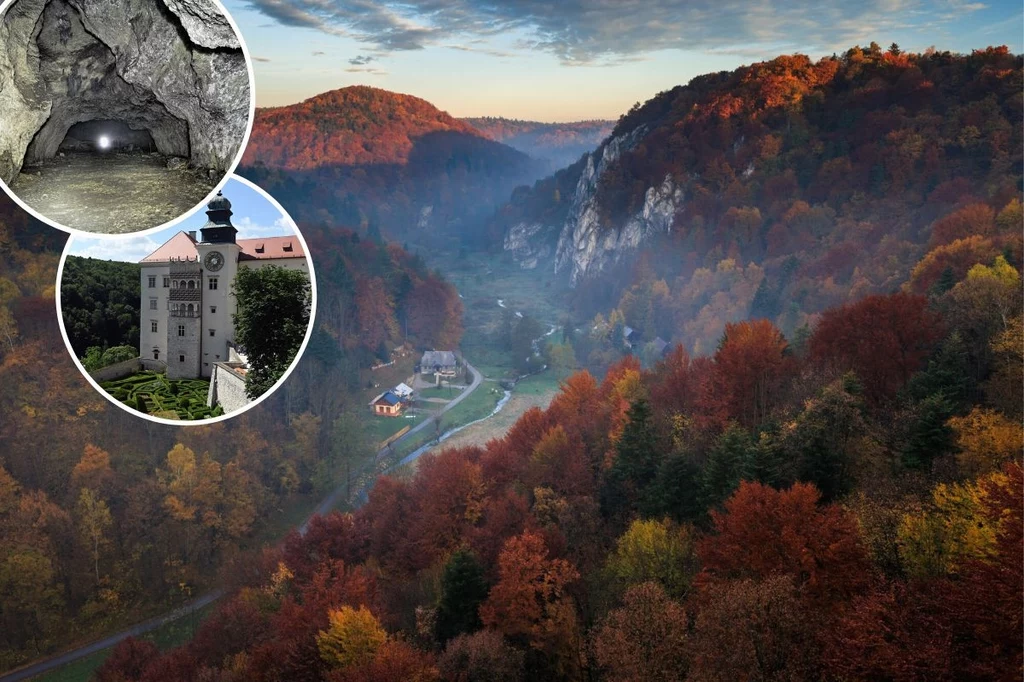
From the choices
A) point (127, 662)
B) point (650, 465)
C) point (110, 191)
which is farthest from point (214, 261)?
point (127, 662)

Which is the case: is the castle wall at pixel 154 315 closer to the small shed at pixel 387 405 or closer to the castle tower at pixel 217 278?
the castle tower at pixel 217 278

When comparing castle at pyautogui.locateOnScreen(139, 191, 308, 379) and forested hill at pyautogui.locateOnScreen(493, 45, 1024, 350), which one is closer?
castle at pyautogui.locateOnScreen(139, 191, 308, 379)

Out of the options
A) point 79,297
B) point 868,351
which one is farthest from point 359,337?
point 79,297

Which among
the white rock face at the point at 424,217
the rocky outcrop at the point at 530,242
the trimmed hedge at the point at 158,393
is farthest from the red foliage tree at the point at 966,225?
the white rock face at the point at 424,217

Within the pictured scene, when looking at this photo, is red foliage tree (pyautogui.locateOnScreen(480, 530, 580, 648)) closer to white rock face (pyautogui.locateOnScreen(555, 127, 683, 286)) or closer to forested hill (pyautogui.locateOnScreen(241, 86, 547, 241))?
white rock face (pyautogui.locateOnScreen(555, 127, 683, 286))

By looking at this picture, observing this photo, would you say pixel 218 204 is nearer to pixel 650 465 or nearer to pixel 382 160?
pixel 650 465

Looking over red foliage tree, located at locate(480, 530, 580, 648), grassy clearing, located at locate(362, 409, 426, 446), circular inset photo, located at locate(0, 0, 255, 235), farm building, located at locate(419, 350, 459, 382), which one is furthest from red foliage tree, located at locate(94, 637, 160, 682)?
farm building, located at locate(419, 350, 459, 382)

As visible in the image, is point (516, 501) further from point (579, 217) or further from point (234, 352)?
point (579, 217)
